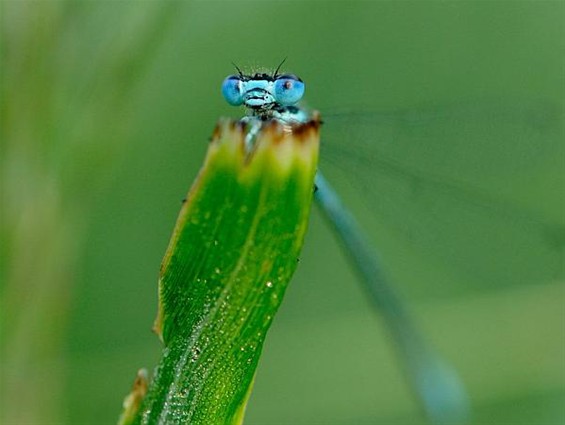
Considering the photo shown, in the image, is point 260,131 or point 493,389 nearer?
point 260,131

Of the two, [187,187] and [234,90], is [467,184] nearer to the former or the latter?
[187,187]

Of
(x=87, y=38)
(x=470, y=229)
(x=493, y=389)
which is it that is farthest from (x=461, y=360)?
(x=87, y=38)

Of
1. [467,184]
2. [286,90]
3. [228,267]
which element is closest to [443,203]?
[467,184]

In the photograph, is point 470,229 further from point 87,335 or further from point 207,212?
point 207,212

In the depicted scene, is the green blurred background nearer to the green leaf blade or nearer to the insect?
the insect

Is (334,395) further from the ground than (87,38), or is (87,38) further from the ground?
(87,38)

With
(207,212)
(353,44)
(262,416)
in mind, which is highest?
(353,44)

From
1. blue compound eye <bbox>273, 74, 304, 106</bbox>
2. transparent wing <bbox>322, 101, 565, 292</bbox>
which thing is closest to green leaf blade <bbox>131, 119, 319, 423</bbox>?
blue compound eye <bbox>273, 74, 304, 106</bbox>
